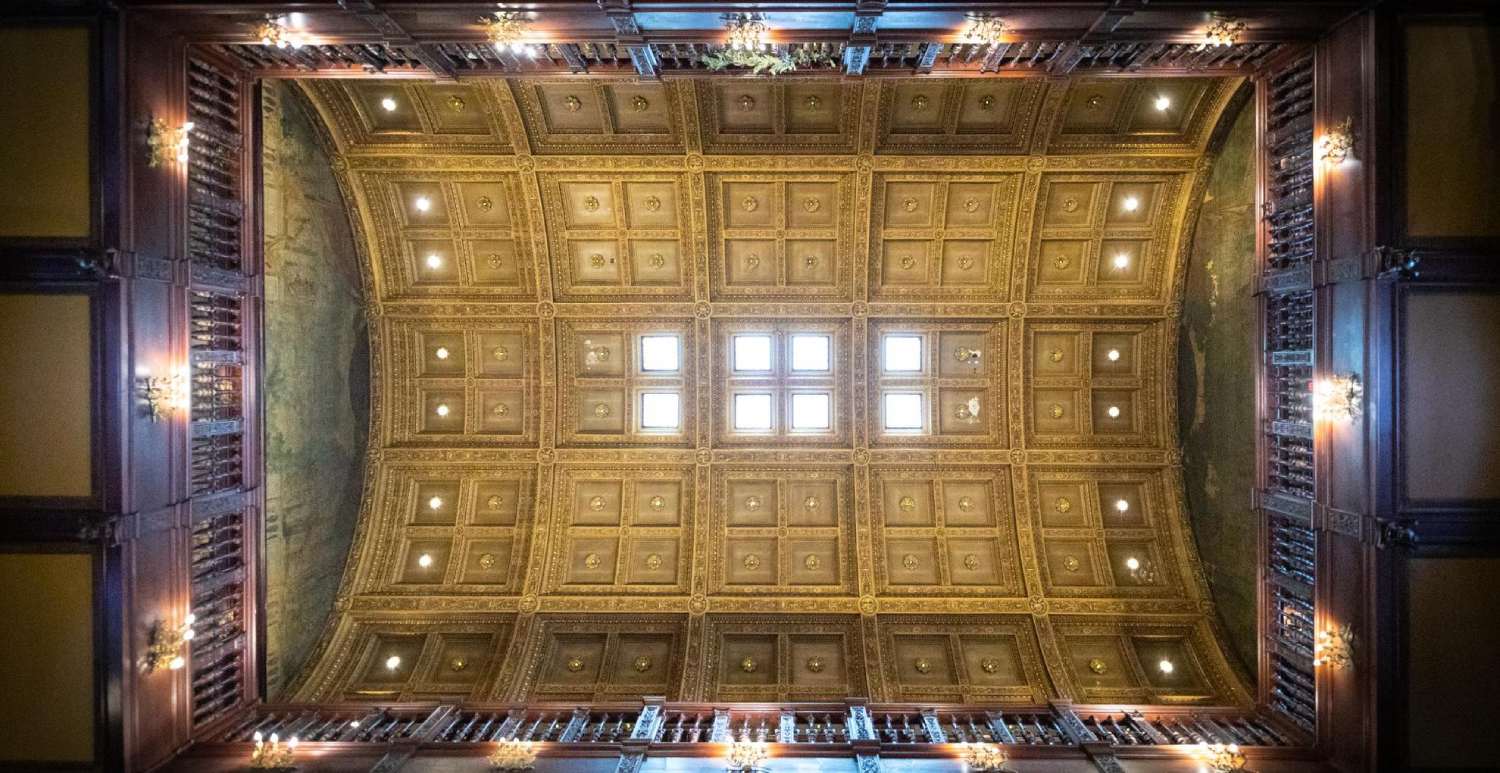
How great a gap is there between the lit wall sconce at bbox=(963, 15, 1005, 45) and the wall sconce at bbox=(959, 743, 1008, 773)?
12034mm

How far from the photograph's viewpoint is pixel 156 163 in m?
12.7

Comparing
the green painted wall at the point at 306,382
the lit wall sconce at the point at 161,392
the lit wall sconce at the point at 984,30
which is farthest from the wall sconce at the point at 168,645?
the lit wall sconce at the point at 984,30

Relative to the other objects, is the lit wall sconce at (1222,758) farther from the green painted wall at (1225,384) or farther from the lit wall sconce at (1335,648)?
the green painted wall at (1225,384)

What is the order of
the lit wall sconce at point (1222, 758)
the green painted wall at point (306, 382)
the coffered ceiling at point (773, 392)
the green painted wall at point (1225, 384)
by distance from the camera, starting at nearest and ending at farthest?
the lit wall sconce at point (1222, 758)
the green painted wall at point (306, 382)
the green painted wall at point (1225, 384)
the coffered ceiling at point (773, 392)

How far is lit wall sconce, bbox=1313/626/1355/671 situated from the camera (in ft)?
41.4

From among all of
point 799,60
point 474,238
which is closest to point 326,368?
point 474,238

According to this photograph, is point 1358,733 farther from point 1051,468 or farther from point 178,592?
point 178,592

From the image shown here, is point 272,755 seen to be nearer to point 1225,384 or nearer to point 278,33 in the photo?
point 278,33

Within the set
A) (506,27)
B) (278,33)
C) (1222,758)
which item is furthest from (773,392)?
(278,33)

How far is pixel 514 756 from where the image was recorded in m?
13.1

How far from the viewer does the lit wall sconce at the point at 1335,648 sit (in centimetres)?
1262

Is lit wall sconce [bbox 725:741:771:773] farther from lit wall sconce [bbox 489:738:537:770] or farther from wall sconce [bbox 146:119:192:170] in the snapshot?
wall sconce [bbox 146:119:192:170]

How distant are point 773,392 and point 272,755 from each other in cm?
1362

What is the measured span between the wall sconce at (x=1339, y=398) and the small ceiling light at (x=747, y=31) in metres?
11.3
